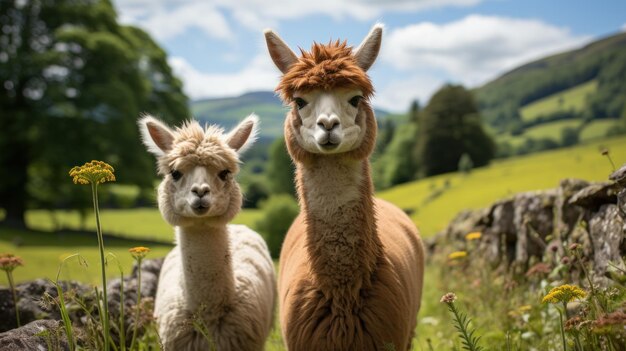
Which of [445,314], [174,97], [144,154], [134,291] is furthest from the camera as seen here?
[174,97]

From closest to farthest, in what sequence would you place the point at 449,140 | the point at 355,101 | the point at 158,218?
1. the point at 355,101
2. the point at 158,218
3. the point at 449,140

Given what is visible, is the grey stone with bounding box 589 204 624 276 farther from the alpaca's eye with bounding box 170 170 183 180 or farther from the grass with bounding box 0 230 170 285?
the grass with bounding box 0 230 170 285

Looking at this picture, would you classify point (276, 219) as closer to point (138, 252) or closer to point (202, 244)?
point (202, 244)

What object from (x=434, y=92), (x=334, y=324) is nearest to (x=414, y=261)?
(x=334, y=324)

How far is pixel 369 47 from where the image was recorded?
14.1 feet

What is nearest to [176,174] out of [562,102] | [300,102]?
[300,102]

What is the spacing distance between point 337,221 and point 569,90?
163847 millimetres

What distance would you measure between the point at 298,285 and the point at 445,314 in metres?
4.92

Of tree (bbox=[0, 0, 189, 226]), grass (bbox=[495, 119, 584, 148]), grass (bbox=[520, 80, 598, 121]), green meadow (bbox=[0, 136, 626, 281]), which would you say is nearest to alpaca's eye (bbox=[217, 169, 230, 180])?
green meadow (bbox=[0, 136, 626, 281])

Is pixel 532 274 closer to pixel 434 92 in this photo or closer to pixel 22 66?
pixel 22 66

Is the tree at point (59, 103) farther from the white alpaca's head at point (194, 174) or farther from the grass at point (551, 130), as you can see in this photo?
the grass at point (551, 130)

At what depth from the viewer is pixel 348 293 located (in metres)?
3.77

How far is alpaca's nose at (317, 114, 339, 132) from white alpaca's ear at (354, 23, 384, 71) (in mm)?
816

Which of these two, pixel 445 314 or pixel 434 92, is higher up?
pixel 434 92
